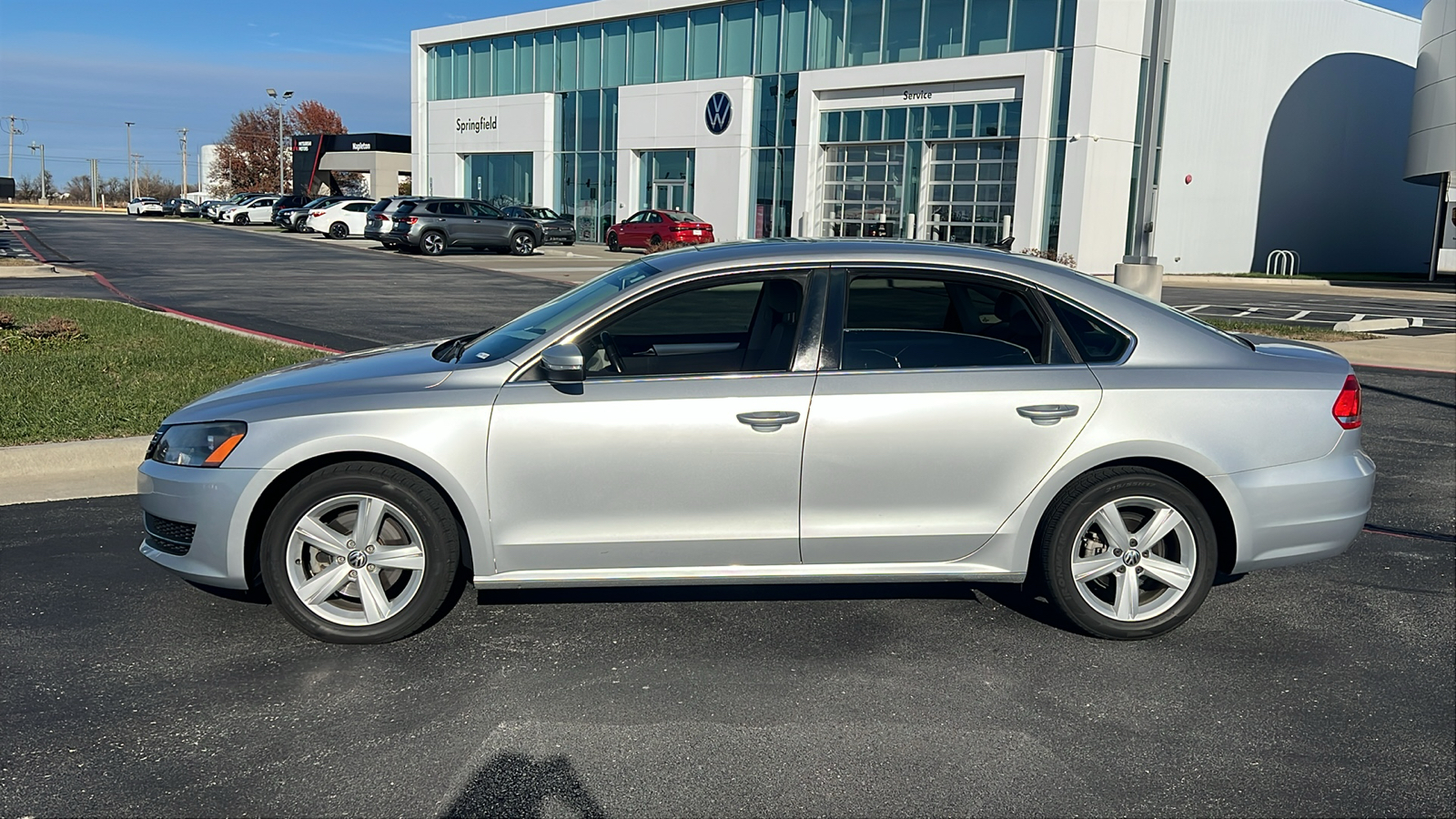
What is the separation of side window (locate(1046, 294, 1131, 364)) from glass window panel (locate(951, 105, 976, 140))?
35.3m

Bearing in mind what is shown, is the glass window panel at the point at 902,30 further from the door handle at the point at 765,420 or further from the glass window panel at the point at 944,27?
the door handle at the point at 765,420

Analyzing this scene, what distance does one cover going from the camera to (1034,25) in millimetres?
36875

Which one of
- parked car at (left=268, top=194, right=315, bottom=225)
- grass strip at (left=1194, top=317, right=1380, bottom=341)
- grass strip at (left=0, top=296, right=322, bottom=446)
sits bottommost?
grass strip at (left=0, top=296, right=322, bottom=446)

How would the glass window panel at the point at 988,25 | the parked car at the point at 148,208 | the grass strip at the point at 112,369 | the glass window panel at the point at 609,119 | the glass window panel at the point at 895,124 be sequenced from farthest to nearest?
1. the parked car at the point at 148,208
2. the glass window panel at the point at 609,119
3. the glass window panel at the point at 895,124
4. the glass window panel at the point at 988,25
5. the grass strip at the point at 112,369

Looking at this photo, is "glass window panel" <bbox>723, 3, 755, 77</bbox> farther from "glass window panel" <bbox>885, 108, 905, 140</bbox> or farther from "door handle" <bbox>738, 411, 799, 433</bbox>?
"door handle" <bbox>738, 411, 799, 433</bbox>

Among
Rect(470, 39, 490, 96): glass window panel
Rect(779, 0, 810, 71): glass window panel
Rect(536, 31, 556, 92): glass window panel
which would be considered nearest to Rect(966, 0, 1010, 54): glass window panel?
Rect(779, 0, 810, 71): glass window panel

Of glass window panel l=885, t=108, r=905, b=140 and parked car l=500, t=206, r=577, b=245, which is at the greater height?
glass window panel l=885, t=108, r=905, b=140

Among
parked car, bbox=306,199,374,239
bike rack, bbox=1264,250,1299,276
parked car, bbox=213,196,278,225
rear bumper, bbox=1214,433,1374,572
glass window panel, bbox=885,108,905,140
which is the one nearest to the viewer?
rear bumper, bbox=1214,433,1374,572

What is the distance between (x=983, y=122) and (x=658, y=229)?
11.5 metres

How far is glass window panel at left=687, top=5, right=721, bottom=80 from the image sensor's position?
4662 cm

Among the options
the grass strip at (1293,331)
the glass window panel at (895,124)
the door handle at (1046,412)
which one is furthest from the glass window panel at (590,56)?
the door handle at (1046,412)

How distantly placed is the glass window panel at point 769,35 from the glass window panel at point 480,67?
1817 centimetres

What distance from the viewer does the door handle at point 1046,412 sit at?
4.70 meters

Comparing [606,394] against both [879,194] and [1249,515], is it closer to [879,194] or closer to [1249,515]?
[1249,515]
